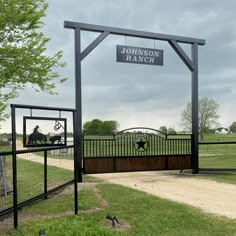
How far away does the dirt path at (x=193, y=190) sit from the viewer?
7.77m

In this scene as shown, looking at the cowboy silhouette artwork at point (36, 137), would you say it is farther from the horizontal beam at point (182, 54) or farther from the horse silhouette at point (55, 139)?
the horizontal beam at point (182, 54)

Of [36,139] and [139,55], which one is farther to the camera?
[139,55]

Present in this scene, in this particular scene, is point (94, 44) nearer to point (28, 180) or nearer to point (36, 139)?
point (28, 180)

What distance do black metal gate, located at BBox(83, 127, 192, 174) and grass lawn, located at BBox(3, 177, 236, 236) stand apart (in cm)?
346

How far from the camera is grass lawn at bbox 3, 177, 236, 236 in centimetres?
570

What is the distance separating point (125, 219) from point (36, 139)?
79.0 inches

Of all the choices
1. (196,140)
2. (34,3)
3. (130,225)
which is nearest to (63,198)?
(130,225)

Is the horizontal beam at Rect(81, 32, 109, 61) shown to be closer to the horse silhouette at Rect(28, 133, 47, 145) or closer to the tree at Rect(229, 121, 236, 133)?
the horse silhouette at Rect(28, 133, 47, 145)

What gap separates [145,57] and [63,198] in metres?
6.30

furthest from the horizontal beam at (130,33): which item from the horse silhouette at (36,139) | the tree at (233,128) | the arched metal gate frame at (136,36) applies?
the tree at (233,128)

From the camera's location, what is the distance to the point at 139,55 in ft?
42.5

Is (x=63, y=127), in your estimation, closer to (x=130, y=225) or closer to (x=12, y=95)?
(x=130, y=225)

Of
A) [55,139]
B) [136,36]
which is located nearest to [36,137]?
[55,139]

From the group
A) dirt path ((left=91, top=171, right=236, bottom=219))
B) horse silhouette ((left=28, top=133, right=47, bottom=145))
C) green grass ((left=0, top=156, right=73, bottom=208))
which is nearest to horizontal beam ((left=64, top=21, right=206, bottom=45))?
green grass ((left=0, top=156, right=73, bottom=208))
